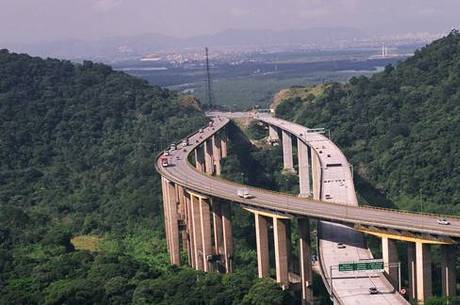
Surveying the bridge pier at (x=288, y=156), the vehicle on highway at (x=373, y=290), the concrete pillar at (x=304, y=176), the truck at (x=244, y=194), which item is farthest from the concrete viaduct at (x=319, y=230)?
the bridge pier at (x=288, y=156)

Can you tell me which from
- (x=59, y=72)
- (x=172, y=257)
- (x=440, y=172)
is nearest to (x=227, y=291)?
(x=172, y=257)

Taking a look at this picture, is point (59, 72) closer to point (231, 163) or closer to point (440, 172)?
point (231, 163)

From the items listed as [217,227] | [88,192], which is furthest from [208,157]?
[217,227]

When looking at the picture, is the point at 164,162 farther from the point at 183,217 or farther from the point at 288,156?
the point at 288,156

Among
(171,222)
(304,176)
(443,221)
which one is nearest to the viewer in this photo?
(443,221)

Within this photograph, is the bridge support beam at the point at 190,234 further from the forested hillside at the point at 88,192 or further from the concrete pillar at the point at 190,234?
the forested hillside at the point at 88,192

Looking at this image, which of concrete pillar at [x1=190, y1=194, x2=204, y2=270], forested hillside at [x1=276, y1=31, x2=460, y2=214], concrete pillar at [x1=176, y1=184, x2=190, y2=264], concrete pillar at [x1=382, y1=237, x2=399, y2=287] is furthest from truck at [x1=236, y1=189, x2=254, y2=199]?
forested hillside at [x1=276, y1=31, x2=460, y2=214]
